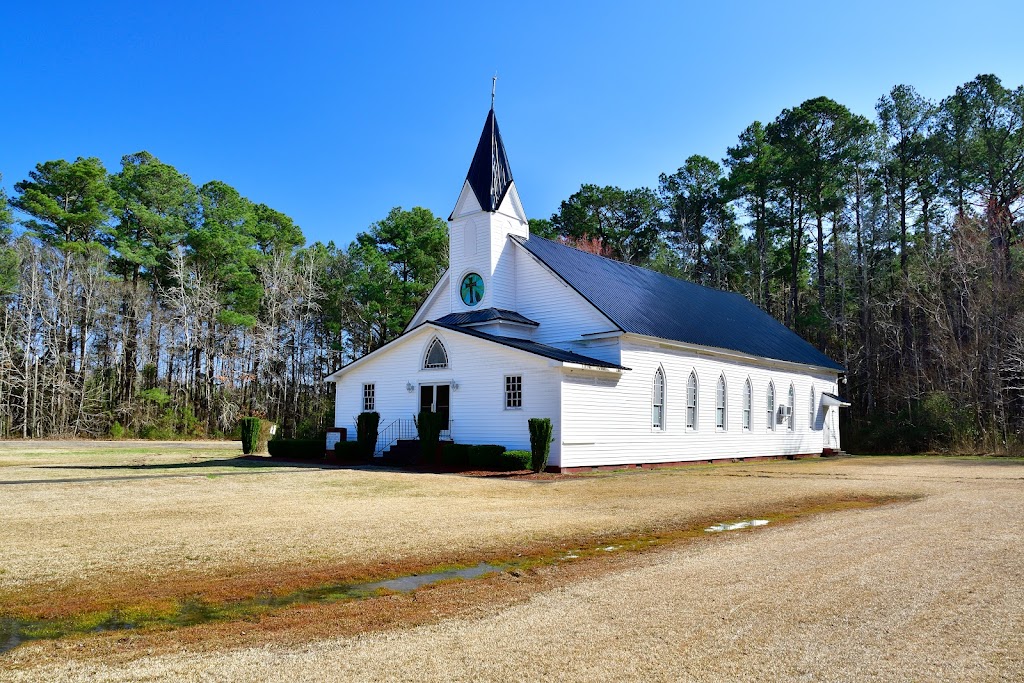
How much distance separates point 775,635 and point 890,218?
52.0m

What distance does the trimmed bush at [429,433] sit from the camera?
77.2ft

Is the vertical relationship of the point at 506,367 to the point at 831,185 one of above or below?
below

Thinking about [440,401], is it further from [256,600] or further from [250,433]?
[256,600]

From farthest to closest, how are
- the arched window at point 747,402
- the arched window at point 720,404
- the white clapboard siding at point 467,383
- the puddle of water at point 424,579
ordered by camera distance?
the arched window at point 747,402 → the arched window at point 720,404 → the white clapboard siding at point 467,383 → the puddle of water at point 424,579

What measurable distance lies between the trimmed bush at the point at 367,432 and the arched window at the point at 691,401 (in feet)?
38.8

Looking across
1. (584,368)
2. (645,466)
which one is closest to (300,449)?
(584,368)

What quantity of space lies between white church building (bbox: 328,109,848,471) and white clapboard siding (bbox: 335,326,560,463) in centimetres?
5

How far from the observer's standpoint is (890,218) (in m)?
50.1

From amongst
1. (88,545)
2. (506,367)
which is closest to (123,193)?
(506,367)

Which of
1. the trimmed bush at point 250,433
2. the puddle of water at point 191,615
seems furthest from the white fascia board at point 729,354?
the puddle of water at point 191,615

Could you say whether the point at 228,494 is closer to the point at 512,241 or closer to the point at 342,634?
the point at 342,634

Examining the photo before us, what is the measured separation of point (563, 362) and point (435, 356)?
5.76m

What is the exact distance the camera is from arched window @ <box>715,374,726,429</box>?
29822mm

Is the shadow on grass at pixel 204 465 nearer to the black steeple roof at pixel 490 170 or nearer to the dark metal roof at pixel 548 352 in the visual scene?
the dark metal roof at pixel 548 352
